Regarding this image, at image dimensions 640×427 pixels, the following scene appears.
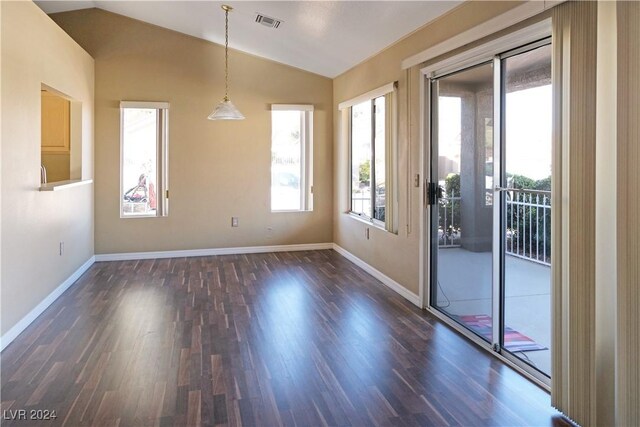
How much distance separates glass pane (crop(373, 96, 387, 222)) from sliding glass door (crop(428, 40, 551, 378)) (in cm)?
125

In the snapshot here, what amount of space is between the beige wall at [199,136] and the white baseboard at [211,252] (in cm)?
7

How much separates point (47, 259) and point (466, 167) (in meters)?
3.74

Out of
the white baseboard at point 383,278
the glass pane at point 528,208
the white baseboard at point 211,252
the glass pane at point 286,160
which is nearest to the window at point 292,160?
the glass pane at point 286,160

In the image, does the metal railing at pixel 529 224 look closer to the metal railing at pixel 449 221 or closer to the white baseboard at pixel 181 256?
the metal railing at pixel 449 221

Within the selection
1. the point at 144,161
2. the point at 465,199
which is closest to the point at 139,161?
the point at 144,161

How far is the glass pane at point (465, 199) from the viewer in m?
3.27

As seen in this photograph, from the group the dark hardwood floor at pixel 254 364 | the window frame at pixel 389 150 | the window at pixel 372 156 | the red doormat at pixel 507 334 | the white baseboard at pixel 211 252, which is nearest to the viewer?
the dark hardwood floor at pixel 254 364

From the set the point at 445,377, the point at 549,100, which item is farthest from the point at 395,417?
the point at 549,100

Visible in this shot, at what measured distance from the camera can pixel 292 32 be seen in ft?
16.8

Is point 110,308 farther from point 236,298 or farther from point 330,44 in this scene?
point 330,44

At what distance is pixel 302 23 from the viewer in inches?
187

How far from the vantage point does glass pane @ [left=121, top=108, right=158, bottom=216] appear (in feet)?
20.3

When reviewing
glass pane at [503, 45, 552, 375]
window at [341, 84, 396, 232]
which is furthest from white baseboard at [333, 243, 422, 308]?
glass pane at [503, 45, 552, 375]

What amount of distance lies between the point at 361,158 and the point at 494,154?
295 cm
